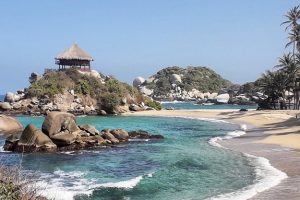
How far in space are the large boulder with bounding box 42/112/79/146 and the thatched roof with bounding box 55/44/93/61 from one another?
164ft

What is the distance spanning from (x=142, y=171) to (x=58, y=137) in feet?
38.0

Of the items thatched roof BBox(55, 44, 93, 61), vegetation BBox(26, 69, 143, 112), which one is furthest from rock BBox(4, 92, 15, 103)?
thatched roof BBox(55, 44, 93, 61)

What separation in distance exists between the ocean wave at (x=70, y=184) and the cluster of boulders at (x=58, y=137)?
8.27 metres

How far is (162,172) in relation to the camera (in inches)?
950

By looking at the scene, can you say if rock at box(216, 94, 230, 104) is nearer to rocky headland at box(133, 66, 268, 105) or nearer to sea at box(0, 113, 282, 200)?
rocky headland at box(133, 66, 268, 105)

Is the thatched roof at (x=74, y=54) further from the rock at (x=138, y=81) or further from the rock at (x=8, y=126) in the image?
the rock at (x=138, y=81)

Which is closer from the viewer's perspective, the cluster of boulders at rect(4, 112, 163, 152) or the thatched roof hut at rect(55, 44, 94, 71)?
the cluster of boulders at rect(4, 112, 163, 152)

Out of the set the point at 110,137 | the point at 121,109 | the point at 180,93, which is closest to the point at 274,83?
the point at 121,109

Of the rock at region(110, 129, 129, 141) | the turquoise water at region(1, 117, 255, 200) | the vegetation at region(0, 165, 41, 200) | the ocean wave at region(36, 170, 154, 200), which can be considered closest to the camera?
the vegetation at region(0, 165, 41, 200)

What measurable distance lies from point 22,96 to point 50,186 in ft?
216

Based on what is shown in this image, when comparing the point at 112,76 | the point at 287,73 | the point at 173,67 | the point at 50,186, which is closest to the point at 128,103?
the point at 112,76

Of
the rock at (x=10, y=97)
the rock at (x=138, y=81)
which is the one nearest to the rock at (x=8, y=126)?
the rock at (x=10, y=97)

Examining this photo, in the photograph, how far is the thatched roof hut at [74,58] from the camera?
84625 millimetres

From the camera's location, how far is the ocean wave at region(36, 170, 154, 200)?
18719mm
